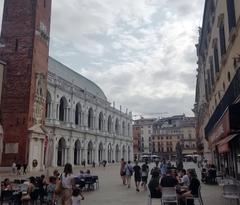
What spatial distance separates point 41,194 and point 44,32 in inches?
1179

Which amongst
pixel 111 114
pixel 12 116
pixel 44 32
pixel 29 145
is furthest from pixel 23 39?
pixel 111 114

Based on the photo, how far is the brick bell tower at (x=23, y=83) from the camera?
112 ft

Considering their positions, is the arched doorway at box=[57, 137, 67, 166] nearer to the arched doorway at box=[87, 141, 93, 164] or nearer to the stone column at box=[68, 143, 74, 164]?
the stone column at box=[68, 143, 74, 164]

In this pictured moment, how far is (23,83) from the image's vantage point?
3547 centimetres

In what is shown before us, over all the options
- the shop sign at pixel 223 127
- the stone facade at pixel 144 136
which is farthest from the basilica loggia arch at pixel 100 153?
the stone facade at pixel 144 136

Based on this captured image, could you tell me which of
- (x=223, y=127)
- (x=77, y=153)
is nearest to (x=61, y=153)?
(x=77, y=153)

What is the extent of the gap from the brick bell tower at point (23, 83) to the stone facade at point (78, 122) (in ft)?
9.27

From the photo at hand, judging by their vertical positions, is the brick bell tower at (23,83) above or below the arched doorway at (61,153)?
above

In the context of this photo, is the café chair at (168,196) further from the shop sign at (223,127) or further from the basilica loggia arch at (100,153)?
the basilica loggia arch at (100,153)

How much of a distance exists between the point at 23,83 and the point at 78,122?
22501 millimetres

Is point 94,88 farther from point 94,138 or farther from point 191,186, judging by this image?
point 191,186

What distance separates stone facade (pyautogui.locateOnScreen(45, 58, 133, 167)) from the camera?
4650cm

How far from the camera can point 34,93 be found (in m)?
36.3

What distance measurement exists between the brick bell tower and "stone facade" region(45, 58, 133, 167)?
283 cm
